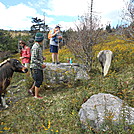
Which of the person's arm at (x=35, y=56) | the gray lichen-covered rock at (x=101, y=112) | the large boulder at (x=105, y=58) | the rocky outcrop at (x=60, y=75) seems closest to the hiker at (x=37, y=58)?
the person's arm at (x=35, y=56)

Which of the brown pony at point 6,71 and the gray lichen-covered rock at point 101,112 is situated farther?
the brown pony at point 6,71

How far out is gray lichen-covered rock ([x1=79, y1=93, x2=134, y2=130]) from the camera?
233 centimetres

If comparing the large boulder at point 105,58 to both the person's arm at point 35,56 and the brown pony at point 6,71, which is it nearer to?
the person's arm at point 35,56

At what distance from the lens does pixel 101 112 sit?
267 cm

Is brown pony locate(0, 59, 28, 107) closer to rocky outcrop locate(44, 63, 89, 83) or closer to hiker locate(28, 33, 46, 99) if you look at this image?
hiker locate(28, 33, 46, 99)

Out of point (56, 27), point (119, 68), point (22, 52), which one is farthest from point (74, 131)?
point (119, 68)

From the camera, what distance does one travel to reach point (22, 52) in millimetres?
6223

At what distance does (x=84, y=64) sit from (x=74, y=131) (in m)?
4.50

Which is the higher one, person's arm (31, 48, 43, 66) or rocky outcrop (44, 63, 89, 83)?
person's arm (31, 48, 43, 66)

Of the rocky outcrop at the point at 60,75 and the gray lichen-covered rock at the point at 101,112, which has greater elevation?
the rocky outcrop at the point at 60,75

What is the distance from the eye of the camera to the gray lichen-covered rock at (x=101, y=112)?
2.33m

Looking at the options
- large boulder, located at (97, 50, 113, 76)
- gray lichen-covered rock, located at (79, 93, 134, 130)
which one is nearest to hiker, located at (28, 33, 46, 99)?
gray lichen-covered rock, located at (79, 93, 134, 130)

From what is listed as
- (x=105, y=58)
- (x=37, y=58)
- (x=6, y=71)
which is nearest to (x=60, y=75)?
(x=37, y=58)

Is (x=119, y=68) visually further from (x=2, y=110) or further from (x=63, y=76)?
(x=2, y=110)
